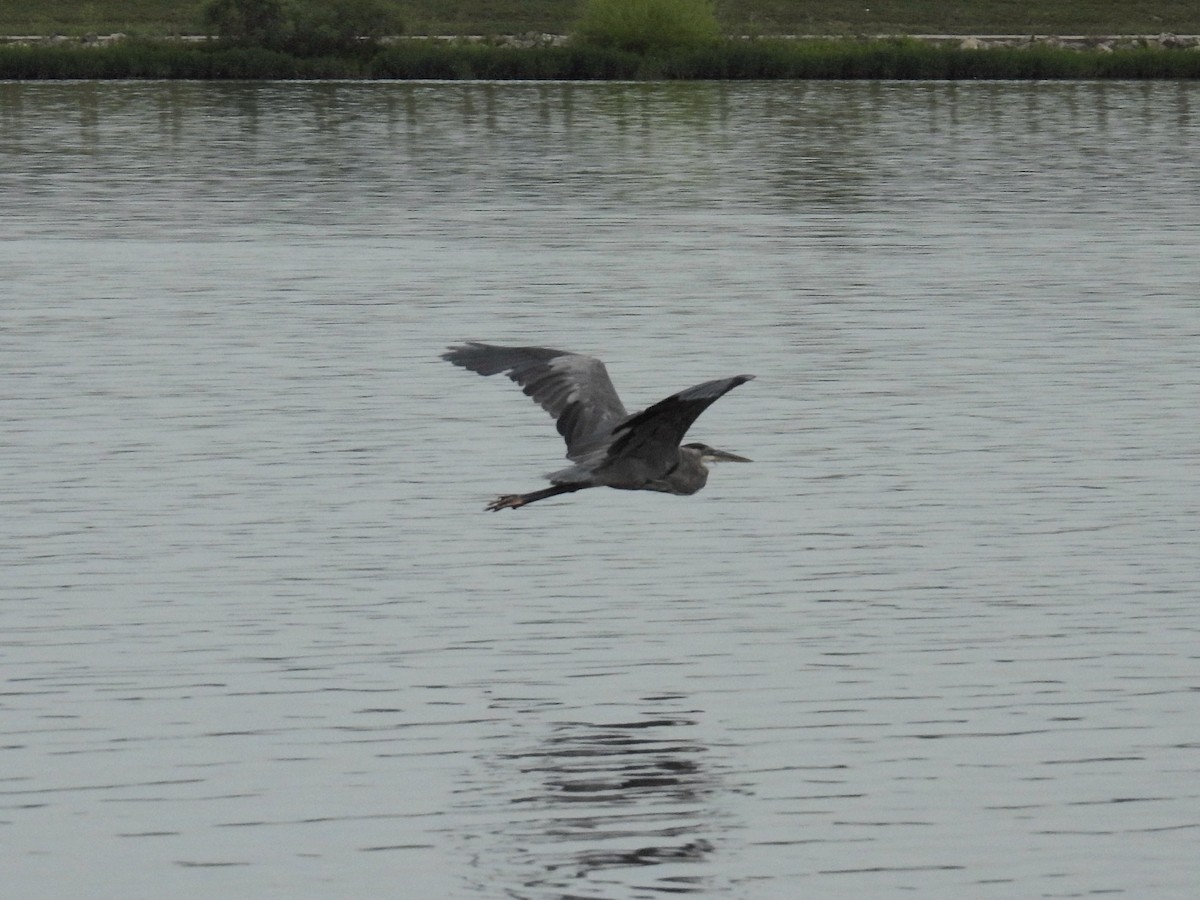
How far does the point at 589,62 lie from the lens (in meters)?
70.6

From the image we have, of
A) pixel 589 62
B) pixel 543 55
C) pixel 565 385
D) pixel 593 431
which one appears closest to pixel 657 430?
pixel 593 431

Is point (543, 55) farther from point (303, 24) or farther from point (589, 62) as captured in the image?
point (303, 24)

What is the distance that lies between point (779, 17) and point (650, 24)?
1869 centimetres

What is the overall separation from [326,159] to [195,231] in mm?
12444

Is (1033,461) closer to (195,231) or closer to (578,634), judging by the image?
(578,634)

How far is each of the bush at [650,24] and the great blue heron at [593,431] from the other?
59.6 meters

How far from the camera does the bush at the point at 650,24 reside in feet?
233

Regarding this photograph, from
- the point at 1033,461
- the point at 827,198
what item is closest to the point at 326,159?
the point at 827,198

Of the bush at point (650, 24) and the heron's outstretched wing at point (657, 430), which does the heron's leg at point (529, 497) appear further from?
the bush at point (650, 24)

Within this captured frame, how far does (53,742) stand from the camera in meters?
10.1

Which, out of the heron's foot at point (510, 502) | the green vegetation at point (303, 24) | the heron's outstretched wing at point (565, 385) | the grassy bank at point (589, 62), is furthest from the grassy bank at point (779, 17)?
the heron's foot at point (510, 502)

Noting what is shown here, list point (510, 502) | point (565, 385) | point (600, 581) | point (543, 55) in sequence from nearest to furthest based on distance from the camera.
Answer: point (510, 502)
point (565, 385)
point (600, 581)
point (543, 55)

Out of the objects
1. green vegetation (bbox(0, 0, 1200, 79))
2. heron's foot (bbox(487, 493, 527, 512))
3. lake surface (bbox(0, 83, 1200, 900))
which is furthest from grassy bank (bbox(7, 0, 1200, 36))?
heron's foot (bbox(487, 493, 527, 512))

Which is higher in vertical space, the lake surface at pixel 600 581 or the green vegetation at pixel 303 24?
the green vegetation at pixel 303 24
